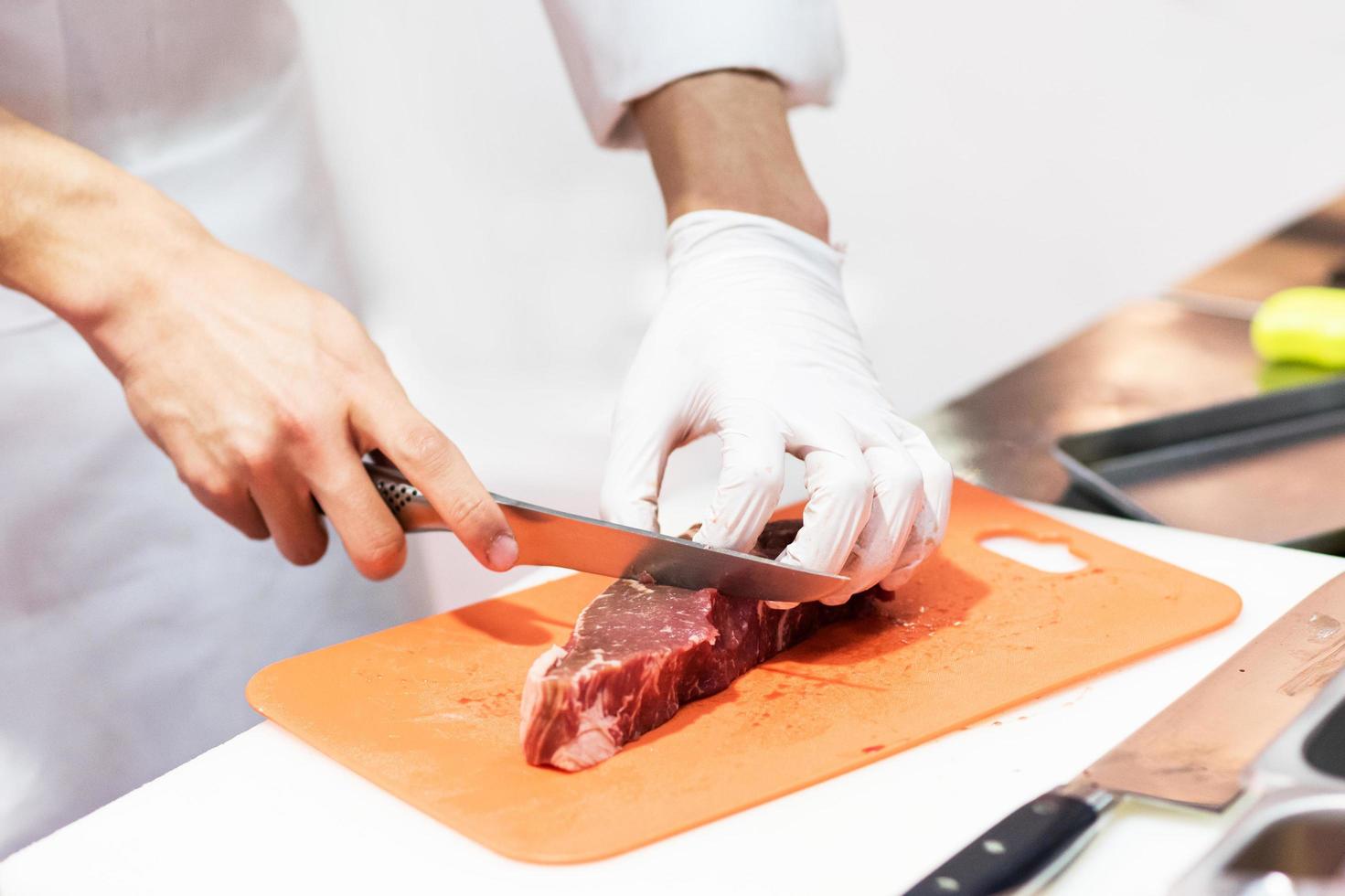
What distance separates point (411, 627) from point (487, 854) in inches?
22.2

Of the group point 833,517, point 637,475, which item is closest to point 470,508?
point 637,475

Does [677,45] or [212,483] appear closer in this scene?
[212,483]

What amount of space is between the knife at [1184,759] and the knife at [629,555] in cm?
44

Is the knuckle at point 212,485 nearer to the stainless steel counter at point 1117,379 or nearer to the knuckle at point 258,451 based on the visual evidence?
the knuckle at point 258,451

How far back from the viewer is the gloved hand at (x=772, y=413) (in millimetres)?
1699

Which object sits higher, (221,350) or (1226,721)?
(221,350)

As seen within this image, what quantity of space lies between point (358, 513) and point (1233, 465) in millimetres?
1577

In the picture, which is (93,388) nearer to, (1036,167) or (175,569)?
(175,569)

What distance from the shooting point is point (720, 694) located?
1655mm

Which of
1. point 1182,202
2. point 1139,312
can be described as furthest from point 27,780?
point 1182,202

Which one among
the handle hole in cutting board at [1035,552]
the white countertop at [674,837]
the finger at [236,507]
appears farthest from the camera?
the handle hole in cutting board at [1035,552]

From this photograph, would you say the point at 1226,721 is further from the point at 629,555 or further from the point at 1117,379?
the point at 1117,379

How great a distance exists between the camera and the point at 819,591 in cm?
167

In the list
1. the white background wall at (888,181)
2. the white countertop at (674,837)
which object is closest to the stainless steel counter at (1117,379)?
the white countertop at (674,837)
